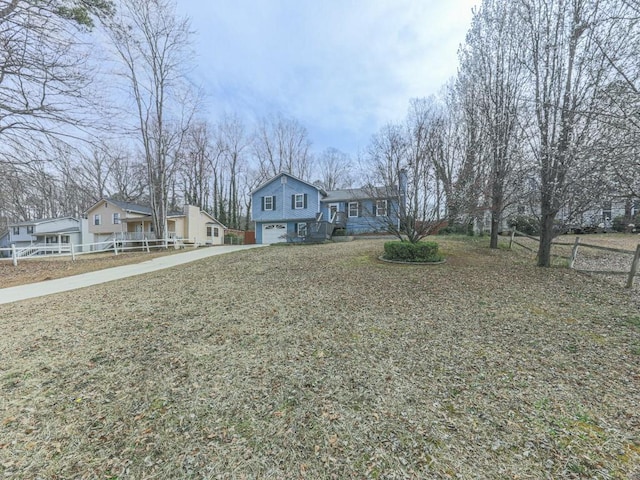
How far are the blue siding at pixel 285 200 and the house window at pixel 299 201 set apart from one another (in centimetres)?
17

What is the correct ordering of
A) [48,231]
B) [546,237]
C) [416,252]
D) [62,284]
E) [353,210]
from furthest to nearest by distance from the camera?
[48,231] → [353,210] → [416,252] → [546,237] → [62,284]

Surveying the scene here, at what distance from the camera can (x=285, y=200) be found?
855 inches

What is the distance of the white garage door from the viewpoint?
71.8 feet

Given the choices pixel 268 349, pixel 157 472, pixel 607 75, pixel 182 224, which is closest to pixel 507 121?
pixel 607 75

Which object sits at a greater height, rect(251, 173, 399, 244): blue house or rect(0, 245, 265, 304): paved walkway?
rect(251, 173, 399, 244): blue house

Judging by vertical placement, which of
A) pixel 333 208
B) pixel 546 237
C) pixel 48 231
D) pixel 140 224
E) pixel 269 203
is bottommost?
pixel 546 237

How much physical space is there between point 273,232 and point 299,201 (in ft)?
11.4

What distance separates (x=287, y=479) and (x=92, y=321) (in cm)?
482

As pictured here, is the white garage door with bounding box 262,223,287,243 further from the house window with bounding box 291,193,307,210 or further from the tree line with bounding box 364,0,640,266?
the tree line with bounding box 364,0,640,266

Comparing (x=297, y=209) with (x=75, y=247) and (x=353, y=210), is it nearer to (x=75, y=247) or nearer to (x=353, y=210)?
(x=353, y=210)

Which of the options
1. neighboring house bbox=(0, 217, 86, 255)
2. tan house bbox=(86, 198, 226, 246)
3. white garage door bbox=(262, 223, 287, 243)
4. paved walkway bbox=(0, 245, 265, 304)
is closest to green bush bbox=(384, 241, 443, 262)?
paved walkway bbox=(0, 245, 265, 304)

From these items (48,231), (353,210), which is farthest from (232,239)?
(48,231)

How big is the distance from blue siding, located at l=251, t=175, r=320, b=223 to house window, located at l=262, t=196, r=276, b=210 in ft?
0.65

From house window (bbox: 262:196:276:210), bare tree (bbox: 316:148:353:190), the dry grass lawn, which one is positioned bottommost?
the dry grass lawn
